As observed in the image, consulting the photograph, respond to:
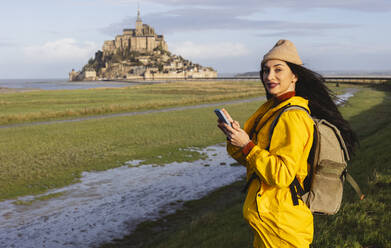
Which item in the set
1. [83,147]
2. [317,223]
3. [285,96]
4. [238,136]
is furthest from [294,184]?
[83,147]

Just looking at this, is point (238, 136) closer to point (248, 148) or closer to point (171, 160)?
point (248, 148)

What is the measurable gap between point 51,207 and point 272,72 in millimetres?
9403

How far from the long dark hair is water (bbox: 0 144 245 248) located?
22.6 feet

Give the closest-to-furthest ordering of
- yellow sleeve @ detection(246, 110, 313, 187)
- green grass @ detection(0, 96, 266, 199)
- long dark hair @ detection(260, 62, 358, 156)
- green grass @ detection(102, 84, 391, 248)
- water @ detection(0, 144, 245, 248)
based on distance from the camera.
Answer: yellow sleeve @ detection(246, 110, 313, 187), long dark hair @ detection(260, 62, 358, 156), green grass @ detection(102, 84, 391, 248), water @ detection(0, 144, 245, 248), green grass @ detection(0, 96, 266, 199)

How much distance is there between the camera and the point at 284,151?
271 cm

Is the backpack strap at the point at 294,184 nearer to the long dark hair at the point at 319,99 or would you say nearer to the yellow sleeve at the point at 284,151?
the yellow sleeve at the point at 284,151

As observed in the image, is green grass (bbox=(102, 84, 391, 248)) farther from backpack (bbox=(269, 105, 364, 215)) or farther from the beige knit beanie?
the beige knit beanie

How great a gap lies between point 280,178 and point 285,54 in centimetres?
109

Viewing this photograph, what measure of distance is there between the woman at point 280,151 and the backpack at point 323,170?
0.21 feet

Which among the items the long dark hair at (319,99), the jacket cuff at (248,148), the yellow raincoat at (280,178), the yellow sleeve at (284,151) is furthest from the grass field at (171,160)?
the jacket cuff at (248,148)

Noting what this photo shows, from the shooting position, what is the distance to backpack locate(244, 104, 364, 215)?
2.85m

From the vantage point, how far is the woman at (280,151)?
2.72 meters

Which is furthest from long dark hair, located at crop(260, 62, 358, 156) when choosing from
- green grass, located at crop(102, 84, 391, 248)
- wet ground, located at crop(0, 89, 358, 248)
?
wet ground, located at crop(0, 89, 358, 248)

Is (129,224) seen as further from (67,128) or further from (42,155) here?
(67,128)
